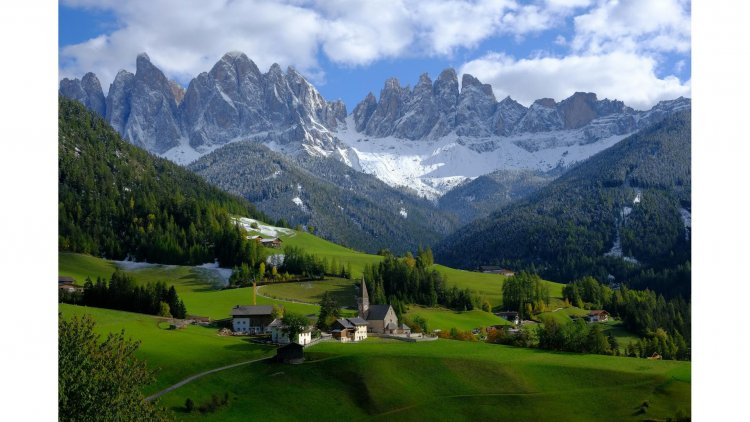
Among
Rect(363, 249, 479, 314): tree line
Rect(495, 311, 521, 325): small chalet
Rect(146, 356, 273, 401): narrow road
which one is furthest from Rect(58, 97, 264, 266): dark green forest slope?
Rect(146, 356, 273, 401): narrow road

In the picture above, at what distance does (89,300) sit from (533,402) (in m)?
47.9

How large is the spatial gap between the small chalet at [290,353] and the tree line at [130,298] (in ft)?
77.6

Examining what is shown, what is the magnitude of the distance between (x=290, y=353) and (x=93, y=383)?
28493 millimetres

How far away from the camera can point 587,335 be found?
61.8 meters

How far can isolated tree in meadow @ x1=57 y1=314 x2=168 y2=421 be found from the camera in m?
24.3

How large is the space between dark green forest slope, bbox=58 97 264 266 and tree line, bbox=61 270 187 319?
38.5 m

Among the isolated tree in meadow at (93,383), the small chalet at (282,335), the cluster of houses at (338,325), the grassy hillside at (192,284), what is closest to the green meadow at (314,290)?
the grassy hillside at (192,284)

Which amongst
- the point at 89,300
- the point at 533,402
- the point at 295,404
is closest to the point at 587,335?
the point at 533,402

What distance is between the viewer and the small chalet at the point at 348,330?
206 ft

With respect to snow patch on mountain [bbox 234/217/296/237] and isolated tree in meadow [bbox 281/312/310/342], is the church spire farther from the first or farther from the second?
snow patch on mountain [bbox 234/217/296/237]

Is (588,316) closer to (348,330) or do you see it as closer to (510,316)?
(510,316)

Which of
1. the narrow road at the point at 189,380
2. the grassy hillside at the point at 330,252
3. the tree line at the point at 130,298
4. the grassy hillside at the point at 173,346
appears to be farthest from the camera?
the grassy hillside at the point at 330,252

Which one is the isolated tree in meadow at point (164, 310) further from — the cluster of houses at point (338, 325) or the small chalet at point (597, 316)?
the small chalet at point (597, 316)
